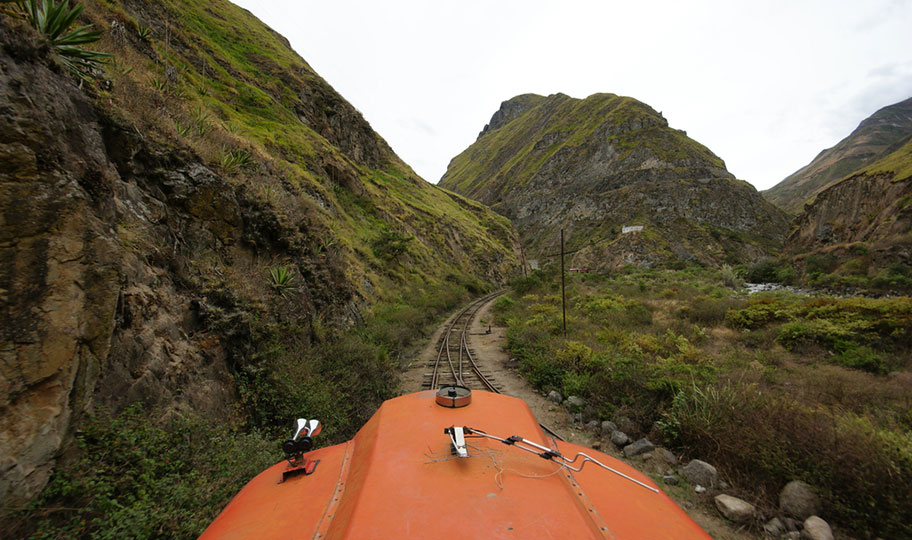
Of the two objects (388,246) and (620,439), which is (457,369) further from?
(388,246)

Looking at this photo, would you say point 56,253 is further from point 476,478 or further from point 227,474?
point 476,478

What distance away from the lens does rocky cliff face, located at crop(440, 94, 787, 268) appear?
50.7 metres

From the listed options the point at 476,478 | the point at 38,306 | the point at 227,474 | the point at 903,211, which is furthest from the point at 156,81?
the point at 903,211

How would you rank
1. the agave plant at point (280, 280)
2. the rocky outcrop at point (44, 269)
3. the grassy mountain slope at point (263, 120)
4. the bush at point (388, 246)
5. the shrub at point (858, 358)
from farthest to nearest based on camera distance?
the bush at point (388, 246), the shrub at point (858, 358), the grassy mountain slope at point (263, 120), the agave plant at point (280, 280), the rocky outcrop at point (44, 269)

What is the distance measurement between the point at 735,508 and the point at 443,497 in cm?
476

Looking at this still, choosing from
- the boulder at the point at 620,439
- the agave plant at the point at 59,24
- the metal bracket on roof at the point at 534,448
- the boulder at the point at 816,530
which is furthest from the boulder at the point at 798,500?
the agave plant at the point at 59,24

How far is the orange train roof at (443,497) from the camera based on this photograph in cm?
161

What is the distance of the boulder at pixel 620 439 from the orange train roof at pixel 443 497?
13.1 ft

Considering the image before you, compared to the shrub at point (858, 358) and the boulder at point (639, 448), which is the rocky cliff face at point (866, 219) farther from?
the boulder at point (639, 448)

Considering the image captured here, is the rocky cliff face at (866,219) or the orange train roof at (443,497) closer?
the orange train roof at (443,497)

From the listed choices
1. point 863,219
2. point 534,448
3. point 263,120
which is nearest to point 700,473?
point 534,448

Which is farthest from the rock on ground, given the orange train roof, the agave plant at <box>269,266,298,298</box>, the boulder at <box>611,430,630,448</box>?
the agave plant at <box>269,266,298,298</box>

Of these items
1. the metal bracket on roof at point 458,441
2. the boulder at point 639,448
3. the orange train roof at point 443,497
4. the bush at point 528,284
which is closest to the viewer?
the orange train roof at point 443,497

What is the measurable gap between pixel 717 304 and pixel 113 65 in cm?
2223
